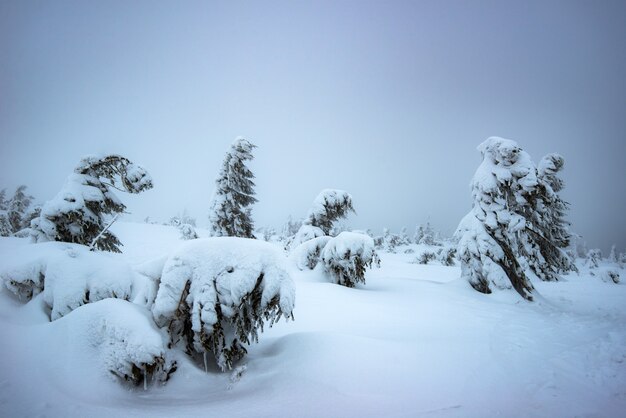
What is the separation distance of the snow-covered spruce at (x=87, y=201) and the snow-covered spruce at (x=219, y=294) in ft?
13.8

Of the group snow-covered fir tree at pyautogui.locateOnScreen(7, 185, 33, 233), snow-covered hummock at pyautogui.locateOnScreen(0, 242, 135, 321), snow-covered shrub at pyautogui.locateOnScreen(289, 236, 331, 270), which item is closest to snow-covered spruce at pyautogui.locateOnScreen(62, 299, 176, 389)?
snow-covered hummock at pyautogui.locateOnScreen(0, 242, 135, 321)

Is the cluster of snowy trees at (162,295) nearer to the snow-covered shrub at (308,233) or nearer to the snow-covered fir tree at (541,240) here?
the snow-covered shrub at (308,233)

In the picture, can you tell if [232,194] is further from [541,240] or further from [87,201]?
[541,240]

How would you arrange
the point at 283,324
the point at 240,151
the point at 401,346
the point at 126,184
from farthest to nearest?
the point at 240,151, the point at 126,184, the point at 283,324, the point at 401,346

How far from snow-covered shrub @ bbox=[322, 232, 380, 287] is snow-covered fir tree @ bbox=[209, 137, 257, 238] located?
7.41 metres

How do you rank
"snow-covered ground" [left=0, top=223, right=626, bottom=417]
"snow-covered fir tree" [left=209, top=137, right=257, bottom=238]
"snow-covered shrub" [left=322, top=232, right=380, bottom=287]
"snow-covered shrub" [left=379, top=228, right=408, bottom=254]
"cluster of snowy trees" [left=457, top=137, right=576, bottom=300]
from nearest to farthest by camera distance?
"snow-covered ground" [left=0, top=223, right=626, bottom=417], "snow-covered shrub" [left=322, top=232, right=380, bottom=287], "cluster of snowy trees" [left=457, top=137, right=576, bottom=300], "snow-covered fir tree" [left=209, top=137, right=257, bottom=238], "snow-covered shrub" [left=379, top=228, right=408, bottom=254]

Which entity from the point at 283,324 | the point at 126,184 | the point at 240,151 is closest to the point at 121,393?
the point at 283,324

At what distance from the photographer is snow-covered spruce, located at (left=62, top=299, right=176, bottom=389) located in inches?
128

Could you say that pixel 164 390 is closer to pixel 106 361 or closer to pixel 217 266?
pixel 106 361

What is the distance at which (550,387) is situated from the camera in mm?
3887

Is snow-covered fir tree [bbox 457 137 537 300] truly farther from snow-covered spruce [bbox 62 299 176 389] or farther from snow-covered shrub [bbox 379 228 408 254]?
snow-covered shrub [bbox 379 228 408 254]

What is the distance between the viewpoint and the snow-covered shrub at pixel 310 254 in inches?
472

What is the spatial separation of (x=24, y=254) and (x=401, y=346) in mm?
7335

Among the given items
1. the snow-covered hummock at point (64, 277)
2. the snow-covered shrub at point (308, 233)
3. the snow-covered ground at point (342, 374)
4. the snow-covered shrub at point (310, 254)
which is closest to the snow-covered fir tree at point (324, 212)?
the snow-covered shrub at point (308, 233)
